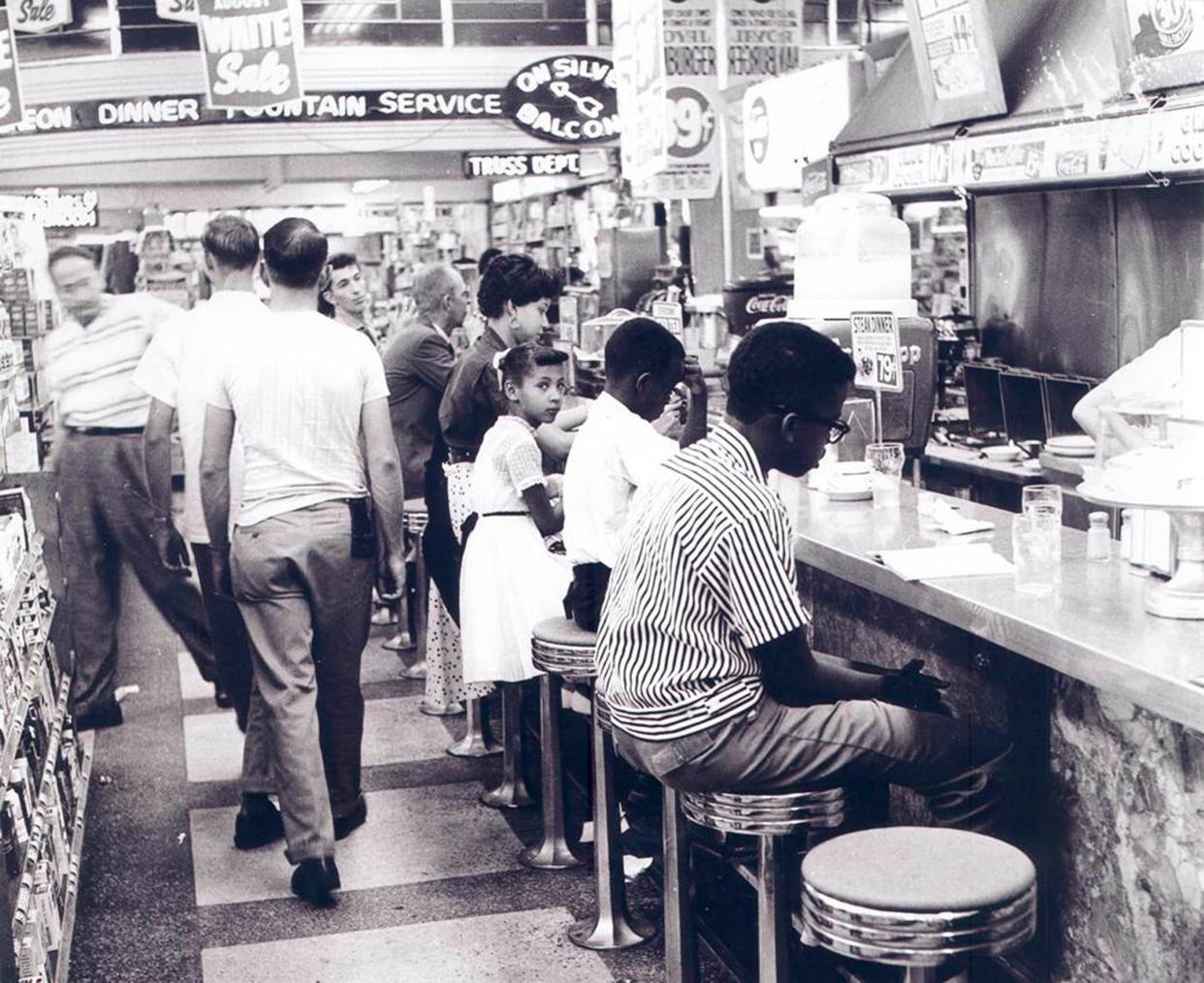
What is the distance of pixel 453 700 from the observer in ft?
21.9

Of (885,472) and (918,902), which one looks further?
(885,472)

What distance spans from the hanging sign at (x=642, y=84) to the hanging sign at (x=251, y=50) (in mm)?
2237

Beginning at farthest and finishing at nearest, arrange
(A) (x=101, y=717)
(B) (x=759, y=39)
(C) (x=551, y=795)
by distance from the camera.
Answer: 1. (B) (x=759, y=39)
2. (A) (x=101, y=717)
3. (C) (x=551, y=795)

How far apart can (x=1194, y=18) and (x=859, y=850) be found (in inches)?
135

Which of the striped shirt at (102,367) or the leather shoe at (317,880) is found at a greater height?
the striped shirt at (102,367)

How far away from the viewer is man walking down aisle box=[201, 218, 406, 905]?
4613mm

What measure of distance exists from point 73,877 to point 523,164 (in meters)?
12.1

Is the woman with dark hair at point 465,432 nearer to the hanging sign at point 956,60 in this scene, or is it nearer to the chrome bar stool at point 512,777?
the chrome bar stool at point 512,777

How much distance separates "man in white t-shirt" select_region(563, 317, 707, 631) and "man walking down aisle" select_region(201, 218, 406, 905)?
2.34 ft

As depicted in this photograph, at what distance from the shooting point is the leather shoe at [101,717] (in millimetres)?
6723

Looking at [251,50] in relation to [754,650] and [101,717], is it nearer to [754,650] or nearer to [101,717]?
[101,717]

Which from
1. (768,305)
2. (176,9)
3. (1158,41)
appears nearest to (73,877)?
(768,305)

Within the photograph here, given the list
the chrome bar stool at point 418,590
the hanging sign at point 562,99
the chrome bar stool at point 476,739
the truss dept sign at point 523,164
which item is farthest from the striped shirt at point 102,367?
the truss dept sign at point 523,164

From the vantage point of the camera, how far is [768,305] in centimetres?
739
